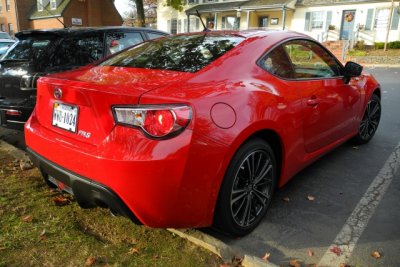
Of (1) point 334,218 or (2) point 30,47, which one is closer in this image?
(1) point 334,218

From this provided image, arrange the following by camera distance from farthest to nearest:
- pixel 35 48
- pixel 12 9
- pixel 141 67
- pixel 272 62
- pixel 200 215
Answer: pixel 12 9
pixel 35 48
pixel 272 62
pixel 141 67
pixel 200 215

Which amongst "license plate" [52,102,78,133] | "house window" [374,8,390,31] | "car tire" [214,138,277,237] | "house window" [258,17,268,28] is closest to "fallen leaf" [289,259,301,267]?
"car tire" [214,138,277,237]

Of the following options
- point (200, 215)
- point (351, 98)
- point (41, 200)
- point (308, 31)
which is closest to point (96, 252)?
point (200, 215)

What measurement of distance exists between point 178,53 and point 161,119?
1.03m

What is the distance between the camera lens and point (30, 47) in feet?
16.0

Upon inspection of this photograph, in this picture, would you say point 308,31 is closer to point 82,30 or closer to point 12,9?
point 82,30

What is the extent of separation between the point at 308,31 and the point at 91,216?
92.0 ft

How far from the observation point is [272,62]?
3.11m

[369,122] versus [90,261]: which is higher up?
[369,122]

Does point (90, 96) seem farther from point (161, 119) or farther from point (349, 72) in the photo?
point (349, 72)

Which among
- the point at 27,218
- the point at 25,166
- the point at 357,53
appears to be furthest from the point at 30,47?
the point at 357,53

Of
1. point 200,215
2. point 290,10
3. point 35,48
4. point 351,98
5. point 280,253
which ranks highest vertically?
point 290,10

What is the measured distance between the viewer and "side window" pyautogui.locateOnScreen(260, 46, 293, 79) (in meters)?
3.03

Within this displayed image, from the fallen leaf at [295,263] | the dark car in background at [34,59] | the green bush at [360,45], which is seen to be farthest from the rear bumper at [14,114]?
the green bush at [360,45]
